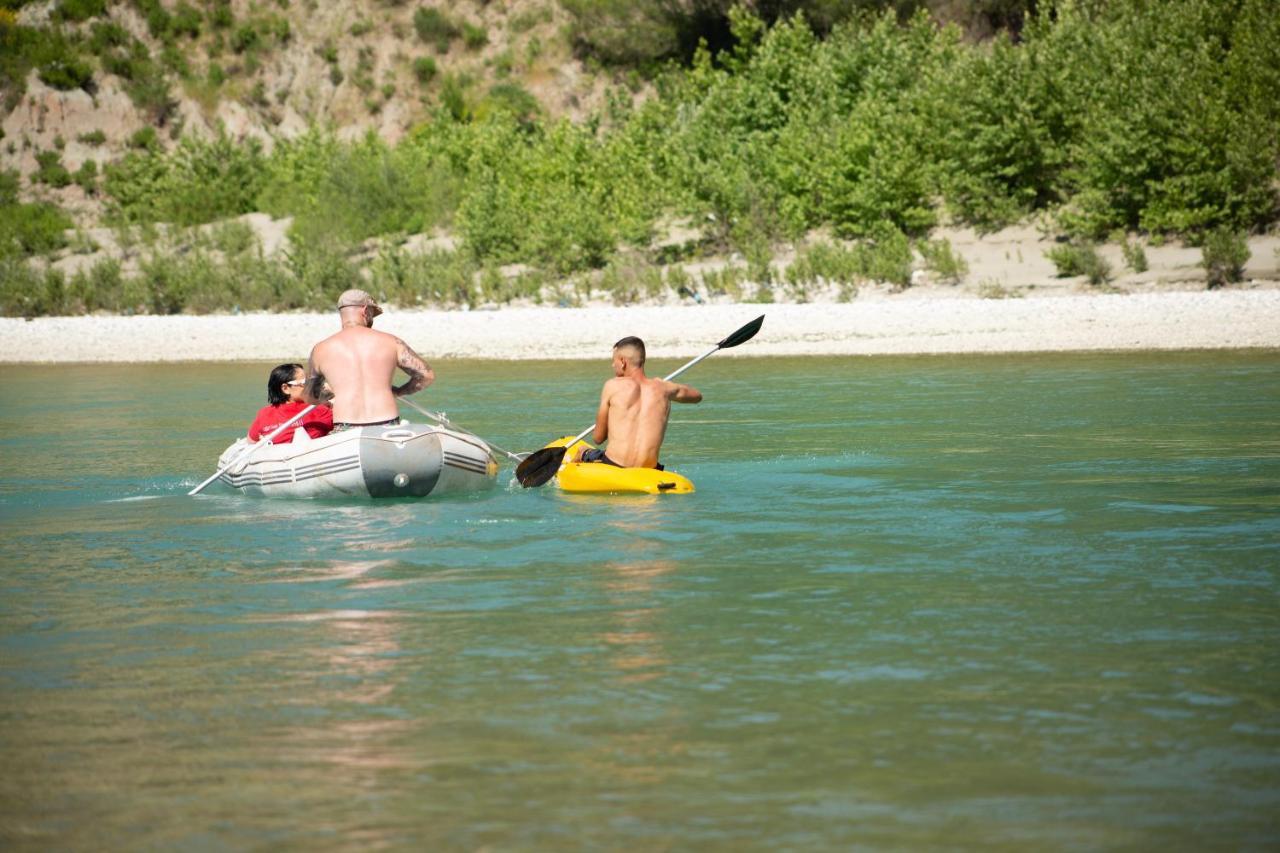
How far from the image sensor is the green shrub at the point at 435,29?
174 ft

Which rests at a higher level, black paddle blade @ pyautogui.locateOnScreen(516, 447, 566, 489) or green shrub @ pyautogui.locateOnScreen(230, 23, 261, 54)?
green shrub @ pyautogui.locateOnScreen(230, 23, 261, 54)

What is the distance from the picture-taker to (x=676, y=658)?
21.2 ft

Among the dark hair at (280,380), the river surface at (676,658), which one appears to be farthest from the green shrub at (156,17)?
the dark hair at (280,380)

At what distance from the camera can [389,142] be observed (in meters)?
50.4

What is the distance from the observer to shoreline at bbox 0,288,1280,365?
22469 millimetres

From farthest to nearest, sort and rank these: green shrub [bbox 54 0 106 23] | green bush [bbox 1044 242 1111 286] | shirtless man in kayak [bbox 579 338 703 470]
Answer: green shrub [bbox 54 0 106 23] < green bush [bbox 1044 242 1111 286] < shirtless man in kayak [bbox 579 338 703 470]

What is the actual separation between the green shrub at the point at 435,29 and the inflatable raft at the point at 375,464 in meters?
43.3

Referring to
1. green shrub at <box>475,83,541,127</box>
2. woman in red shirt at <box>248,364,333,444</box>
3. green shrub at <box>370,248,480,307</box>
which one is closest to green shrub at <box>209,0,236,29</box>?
green shrub at <box>475,83,541,127</box>

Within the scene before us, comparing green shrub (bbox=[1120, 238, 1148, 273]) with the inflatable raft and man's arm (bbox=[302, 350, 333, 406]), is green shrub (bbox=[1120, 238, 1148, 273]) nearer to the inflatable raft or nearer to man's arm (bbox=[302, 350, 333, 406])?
the inflatable raft

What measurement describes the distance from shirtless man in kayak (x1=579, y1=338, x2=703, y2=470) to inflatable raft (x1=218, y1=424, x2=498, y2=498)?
955mm

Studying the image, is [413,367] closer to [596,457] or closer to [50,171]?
[596,457]

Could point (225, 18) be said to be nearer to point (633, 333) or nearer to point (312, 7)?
point (312, 7)

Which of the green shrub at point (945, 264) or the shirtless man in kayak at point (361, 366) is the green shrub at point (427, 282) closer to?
the green shrub at point (945, 264)

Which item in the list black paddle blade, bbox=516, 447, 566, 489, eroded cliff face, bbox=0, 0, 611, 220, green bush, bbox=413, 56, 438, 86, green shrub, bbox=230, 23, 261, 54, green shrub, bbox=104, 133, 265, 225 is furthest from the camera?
green shrub, bbox=230, 23, 261, 54
